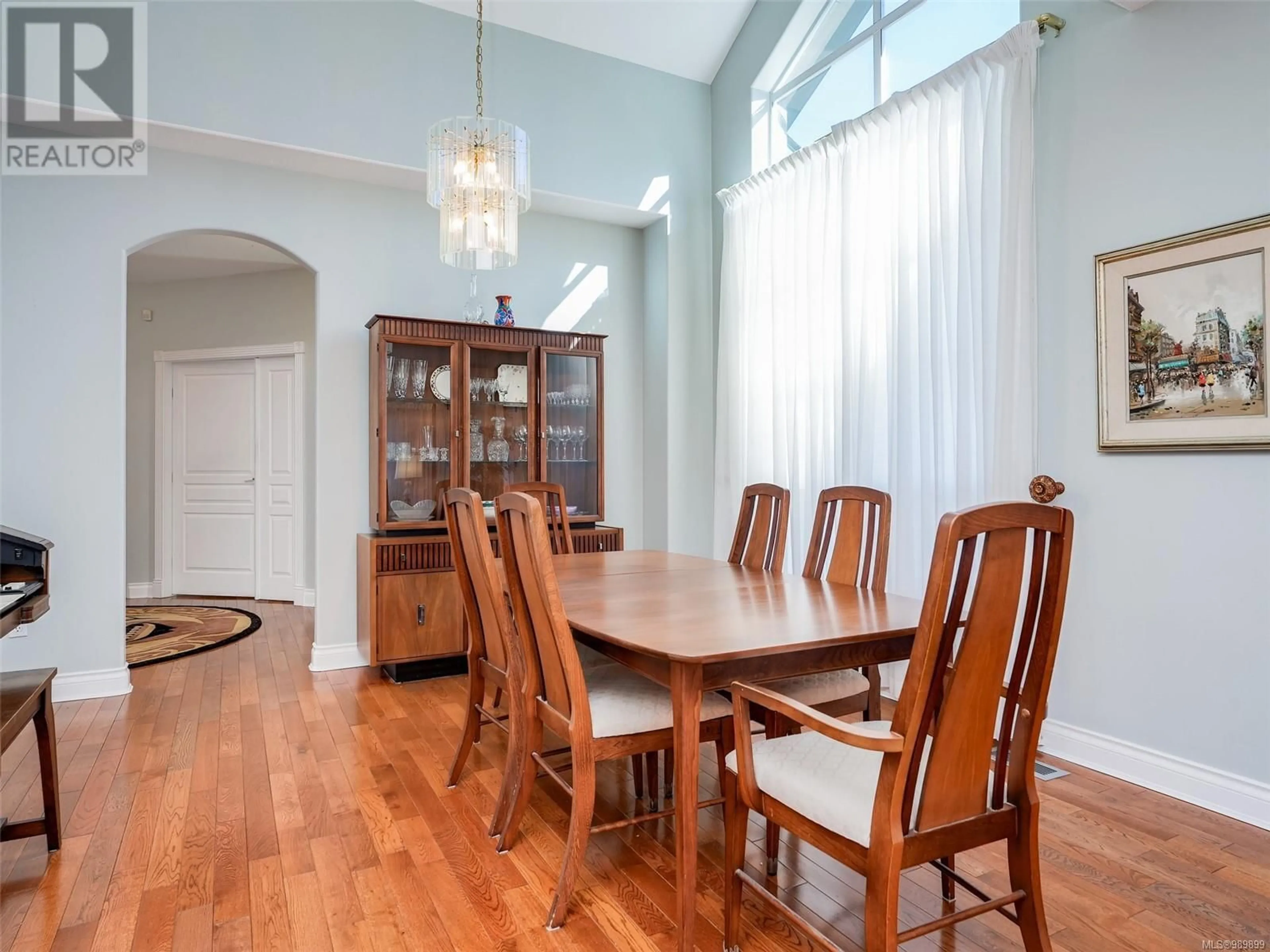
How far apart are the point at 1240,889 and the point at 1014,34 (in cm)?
290

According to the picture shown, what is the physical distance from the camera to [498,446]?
14.2 ft

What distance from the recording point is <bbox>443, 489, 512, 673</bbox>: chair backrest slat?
2.16 metres

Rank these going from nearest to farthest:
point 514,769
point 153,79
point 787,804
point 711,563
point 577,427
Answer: point 787,804 < point 514,769 < point 711,563 < point 153,79 < point 577,427

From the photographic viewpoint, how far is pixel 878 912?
4.18ft

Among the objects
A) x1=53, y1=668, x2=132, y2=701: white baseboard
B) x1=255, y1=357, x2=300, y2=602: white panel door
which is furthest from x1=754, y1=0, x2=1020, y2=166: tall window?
x1=53, y1=668, x2=132, y2=701: white baseboard

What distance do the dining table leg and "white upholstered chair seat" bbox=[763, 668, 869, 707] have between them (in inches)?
20.6

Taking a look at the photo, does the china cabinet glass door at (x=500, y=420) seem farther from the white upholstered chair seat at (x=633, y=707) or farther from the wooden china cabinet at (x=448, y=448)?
the white upholstered chair seat at (x=633, y=707)

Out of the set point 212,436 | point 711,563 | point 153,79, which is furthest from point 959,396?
point 212,436

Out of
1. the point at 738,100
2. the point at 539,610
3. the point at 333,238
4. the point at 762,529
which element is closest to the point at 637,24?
the point at 738,100

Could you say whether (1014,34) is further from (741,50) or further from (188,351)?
(188,351)

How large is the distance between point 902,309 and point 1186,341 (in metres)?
1.14

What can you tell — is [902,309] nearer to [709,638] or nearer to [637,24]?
[709,638]

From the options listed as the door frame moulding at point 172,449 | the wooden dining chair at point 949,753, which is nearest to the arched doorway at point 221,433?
the door frame moulding at point 172,449

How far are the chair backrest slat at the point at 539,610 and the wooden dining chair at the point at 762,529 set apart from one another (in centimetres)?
113
